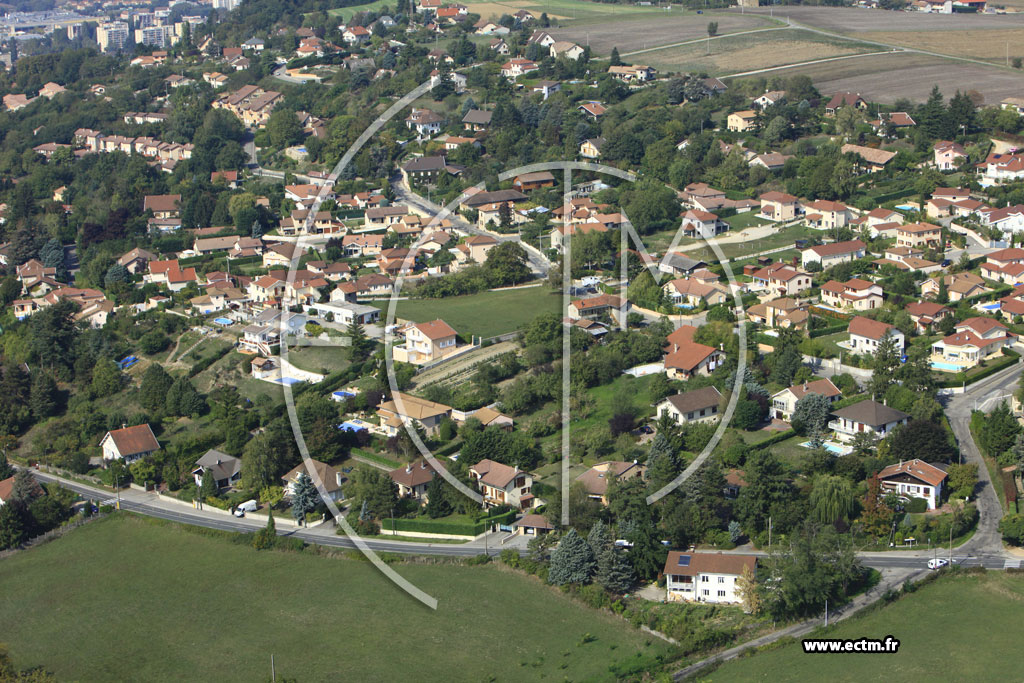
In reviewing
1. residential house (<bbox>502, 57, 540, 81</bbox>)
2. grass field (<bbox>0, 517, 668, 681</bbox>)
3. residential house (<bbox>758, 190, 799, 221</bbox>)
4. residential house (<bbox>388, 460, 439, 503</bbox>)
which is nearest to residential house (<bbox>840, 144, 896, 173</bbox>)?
residential house (<bbox>758, 190, 799, 221</bbox>)

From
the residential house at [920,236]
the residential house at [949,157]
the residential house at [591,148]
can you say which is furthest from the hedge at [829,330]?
the residential house at [591,148]

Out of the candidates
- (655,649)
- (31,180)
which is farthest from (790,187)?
(31,180)

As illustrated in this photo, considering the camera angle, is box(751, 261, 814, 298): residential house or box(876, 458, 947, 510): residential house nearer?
box(876, 458, 947, 510): residential house

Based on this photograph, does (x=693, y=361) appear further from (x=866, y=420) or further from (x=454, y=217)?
(x=454, y=217)

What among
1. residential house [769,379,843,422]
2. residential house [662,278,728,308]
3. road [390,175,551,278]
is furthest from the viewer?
road [390,175,551,278]

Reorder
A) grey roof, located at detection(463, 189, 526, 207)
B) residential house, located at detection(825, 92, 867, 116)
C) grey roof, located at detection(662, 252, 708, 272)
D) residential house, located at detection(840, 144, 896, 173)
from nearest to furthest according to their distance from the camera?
grey roof, located at detection(662, 252, 708, 272) < residential house, located at detection(840, 144, 896, 173) < grey roof, located at detection(463, 189, 526, 207) < residential house, located at detection(825, 92, 867, 116)

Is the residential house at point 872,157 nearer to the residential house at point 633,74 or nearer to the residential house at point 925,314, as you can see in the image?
the residential house at point 925,314

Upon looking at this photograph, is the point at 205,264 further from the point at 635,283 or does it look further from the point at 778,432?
the point at 778,432

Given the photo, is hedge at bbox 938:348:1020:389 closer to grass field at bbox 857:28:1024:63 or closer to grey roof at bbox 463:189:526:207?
grey roof at bbox 463:189:526:207

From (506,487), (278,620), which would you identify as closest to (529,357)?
(506,487)
